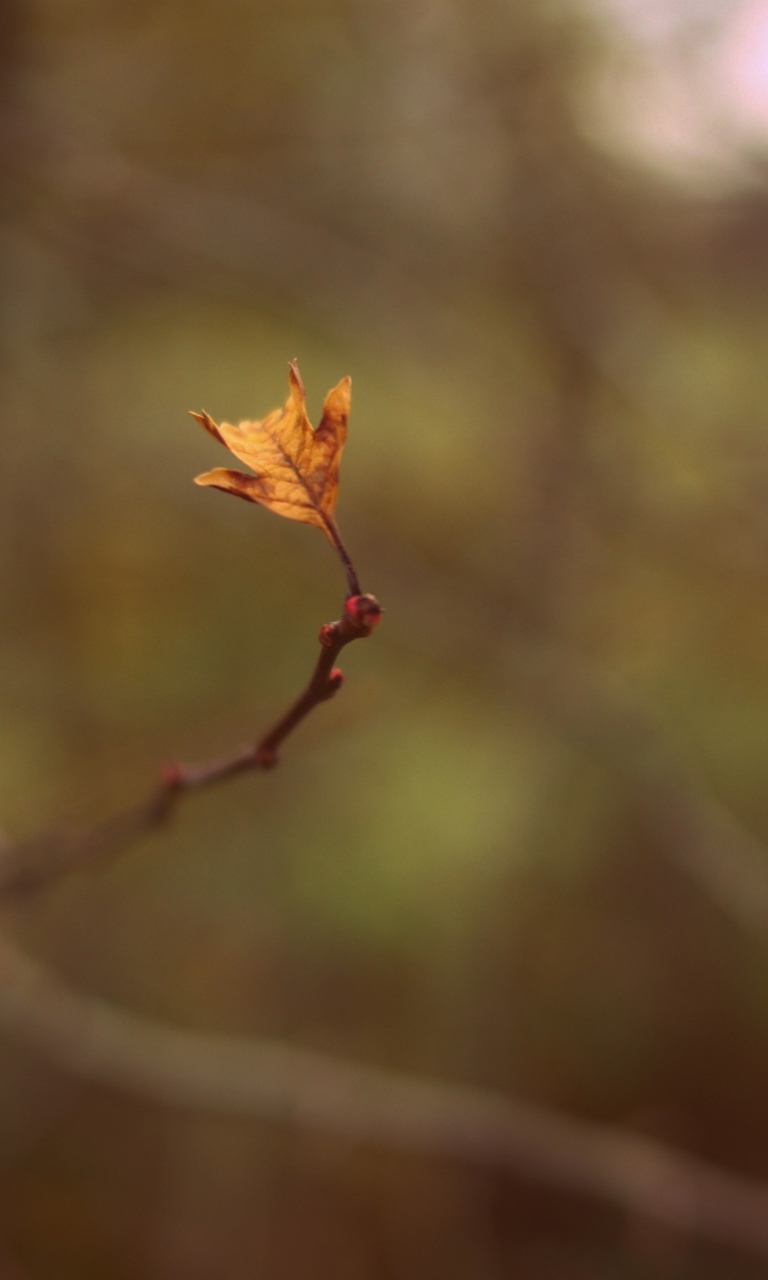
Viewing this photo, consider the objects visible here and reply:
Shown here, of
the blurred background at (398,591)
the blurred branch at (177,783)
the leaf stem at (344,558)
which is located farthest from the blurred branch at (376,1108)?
the leaf stem at (344,558)

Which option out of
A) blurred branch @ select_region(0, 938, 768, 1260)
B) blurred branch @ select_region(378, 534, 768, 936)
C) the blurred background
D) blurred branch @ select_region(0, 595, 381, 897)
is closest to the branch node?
blurred branch @ select_region(0, 595, 381, 897)

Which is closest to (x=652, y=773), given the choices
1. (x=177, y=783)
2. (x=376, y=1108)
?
(x=376, y=1108)

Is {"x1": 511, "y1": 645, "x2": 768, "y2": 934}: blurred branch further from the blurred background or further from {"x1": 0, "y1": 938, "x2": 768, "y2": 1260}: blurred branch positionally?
{"x1": 0, "y1": 938, "x2": 768, "y2": 1260}: blurred branch

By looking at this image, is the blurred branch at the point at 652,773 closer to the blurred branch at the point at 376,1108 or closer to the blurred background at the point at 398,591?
the blurred background at the point at 398,591

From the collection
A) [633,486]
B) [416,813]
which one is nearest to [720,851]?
[633,486]

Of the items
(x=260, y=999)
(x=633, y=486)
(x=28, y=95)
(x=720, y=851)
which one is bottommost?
(x=260, y=999)

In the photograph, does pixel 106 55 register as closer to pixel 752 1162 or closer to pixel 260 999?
pixel 260 999

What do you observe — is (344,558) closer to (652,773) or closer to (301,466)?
(301,466)
